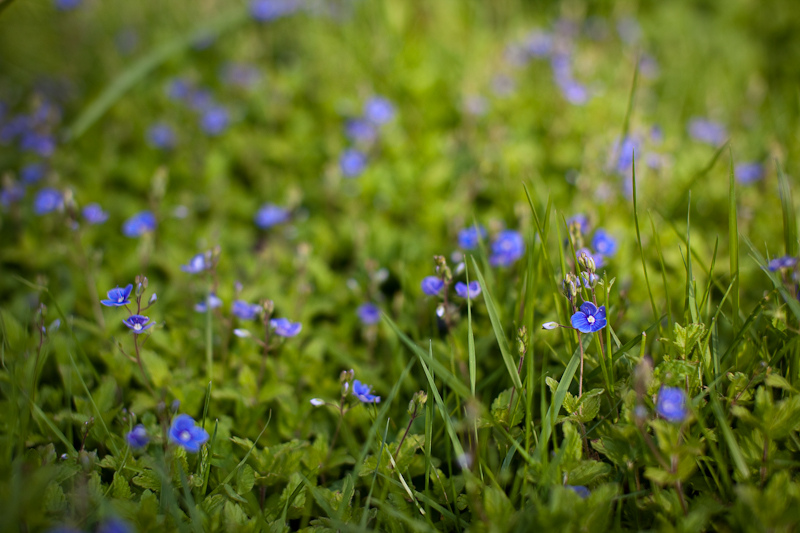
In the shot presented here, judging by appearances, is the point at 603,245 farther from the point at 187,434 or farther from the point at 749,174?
the point at 187,434

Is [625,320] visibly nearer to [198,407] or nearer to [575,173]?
[575,173]

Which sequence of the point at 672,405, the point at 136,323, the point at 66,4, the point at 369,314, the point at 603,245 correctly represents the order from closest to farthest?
the point at 672,405
the point at 136,323
the point at 603,245
the point at 369,314
the point at 66,4

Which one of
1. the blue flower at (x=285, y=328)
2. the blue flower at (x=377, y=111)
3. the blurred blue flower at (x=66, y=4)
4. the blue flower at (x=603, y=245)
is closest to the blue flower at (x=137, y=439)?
the blue flower at (x=285, y=328)

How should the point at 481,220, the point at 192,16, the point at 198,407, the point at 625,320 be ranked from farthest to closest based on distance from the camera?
1. the point at 192,16
2. the point at 481,220
3. the point at 625,320
4. the point at 198,407

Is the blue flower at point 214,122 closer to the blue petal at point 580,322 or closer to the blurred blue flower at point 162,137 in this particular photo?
the blurred blue flower at point 162,137

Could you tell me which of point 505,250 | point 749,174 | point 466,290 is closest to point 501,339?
point 466,290

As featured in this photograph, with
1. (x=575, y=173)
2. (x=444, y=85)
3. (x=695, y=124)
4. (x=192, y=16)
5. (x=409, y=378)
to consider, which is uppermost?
(x=192, y=16)

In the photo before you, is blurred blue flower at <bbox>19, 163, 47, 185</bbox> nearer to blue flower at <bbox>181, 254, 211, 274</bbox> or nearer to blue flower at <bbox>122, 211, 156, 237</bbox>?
blue flower at <bbox>122, 211, 156, 237</bbox>

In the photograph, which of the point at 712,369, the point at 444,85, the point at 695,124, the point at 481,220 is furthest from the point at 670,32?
the point at 712,369
